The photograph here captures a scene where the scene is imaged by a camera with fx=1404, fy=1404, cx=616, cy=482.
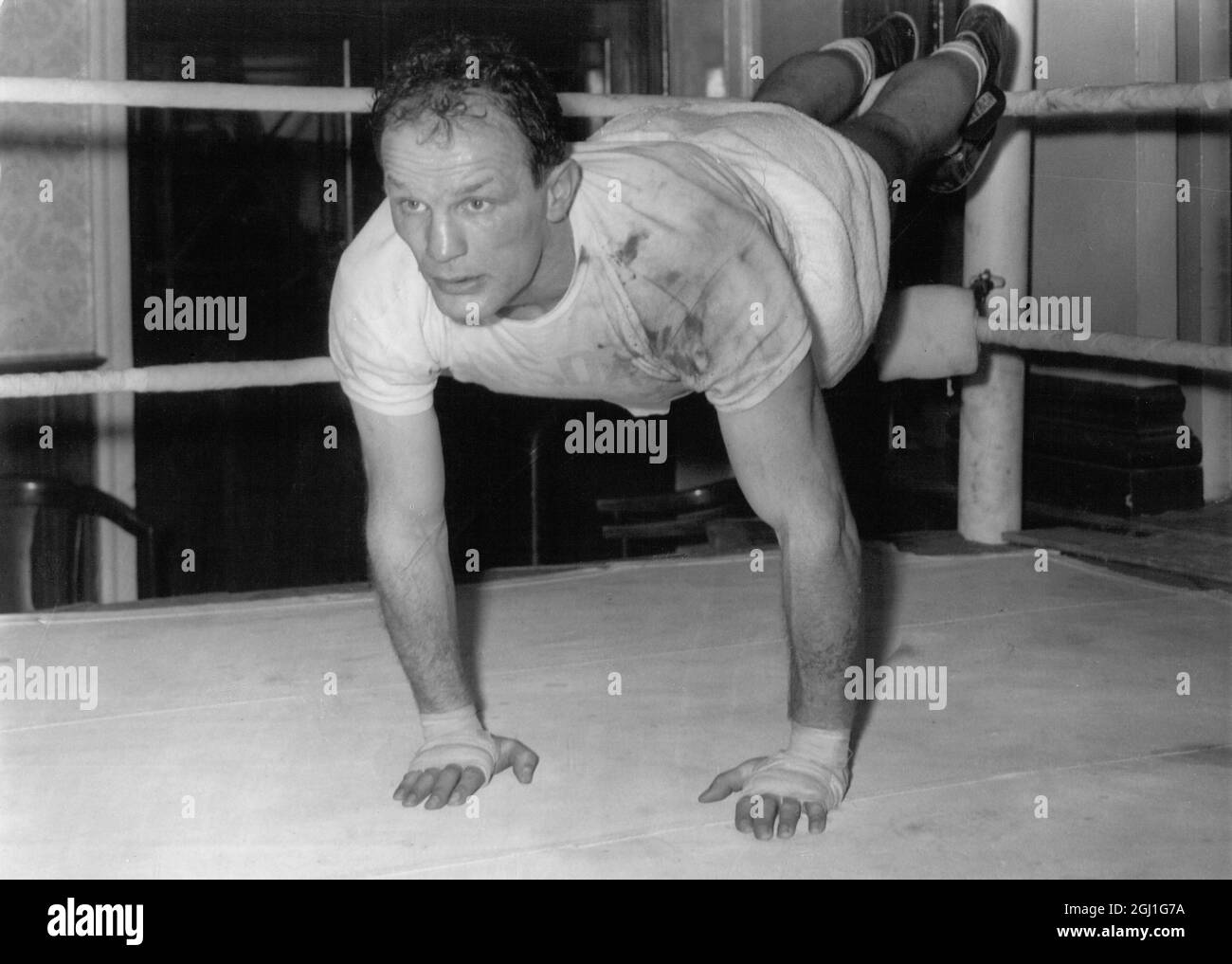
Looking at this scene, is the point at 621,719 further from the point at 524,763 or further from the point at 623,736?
the point at 524,763

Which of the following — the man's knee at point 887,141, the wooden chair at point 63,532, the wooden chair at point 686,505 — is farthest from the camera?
the wooden chair at point 686,505

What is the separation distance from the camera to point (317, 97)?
166cm

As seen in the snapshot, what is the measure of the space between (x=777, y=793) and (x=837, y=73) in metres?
1.14

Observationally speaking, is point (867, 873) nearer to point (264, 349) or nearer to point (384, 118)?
point (384, 118)

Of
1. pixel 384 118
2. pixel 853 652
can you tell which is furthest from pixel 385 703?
pixel 384 118

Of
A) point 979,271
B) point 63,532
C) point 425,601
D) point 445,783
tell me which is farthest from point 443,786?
point 63,532

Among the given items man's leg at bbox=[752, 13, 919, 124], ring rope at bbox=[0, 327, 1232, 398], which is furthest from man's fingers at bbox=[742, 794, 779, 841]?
man's leg at bbox=[752, 13, 919, 124]

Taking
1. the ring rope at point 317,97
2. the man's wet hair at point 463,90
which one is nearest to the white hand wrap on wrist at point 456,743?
the man's wet hair at point 463,90

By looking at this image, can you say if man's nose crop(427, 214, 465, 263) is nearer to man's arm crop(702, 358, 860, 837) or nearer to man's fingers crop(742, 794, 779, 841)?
man's arm crop(702, 358, 860, 837)

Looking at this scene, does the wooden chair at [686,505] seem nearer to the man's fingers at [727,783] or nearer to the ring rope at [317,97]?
the ring rope at [317,97]

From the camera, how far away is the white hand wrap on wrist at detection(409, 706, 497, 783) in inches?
48.3

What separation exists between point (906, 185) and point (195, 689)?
107cm

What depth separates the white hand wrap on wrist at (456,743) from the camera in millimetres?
1228

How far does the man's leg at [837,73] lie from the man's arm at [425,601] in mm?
863
